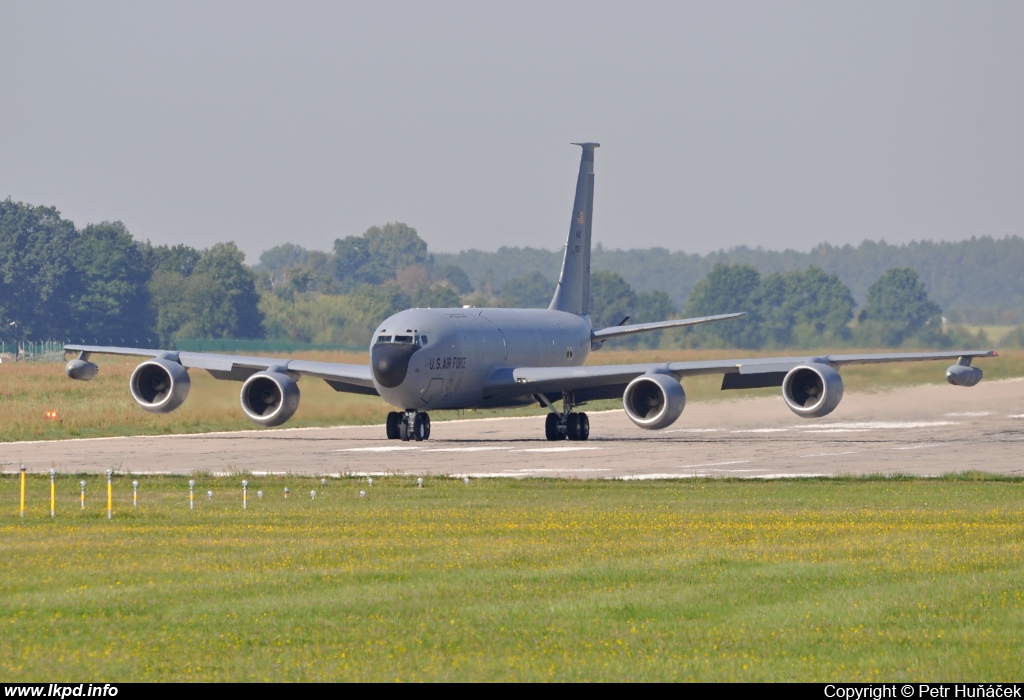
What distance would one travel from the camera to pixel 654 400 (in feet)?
150

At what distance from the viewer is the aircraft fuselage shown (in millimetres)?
44781

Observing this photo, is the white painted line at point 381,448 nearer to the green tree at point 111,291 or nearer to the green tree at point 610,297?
the green tree at point 111,291

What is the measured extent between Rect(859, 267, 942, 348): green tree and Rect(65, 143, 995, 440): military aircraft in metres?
30.6

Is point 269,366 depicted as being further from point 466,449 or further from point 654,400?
point 654,400

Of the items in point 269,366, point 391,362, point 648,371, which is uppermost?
point 391,362

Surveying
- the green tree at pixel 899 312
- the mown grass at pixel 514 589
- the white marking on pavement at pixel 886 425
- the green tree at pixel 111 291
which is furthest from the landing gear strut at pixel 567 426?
the green tree at pixel 111 291

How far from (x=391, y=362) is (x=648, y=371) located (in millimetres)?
7158

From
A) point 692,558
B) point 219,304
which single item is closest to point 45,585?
point 692,558

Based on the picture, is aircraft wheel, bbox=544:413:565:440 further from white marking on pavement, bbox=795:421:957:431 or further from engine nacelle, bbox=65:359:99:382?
engine nacelle, bbox=65:359:99:382

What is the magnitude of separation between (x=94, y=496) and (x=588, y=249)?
1289 inches

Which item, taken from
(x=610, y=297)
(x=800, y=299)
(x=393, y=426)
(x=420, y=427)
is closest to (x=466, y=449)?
(x=420, y=427)

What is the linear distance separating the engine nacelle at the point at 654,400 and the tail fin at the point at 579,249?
12986 millimetres
